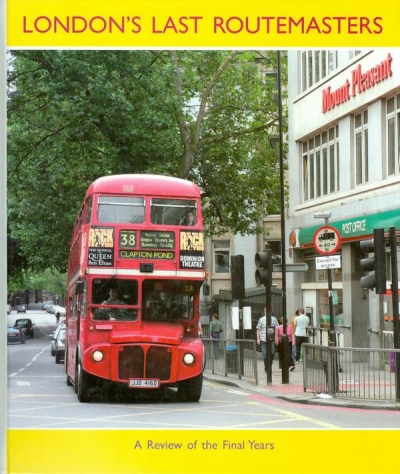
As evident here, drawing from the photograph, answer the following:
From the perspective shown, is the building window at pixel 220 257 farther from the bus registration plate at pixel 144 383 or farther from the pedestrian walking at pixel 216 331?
the bus registration plate at pixel 144 383

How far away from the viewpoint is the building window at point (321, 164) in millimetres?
8975

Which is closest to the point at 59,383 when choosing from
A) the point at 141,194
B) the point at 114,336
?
the point at 114,336

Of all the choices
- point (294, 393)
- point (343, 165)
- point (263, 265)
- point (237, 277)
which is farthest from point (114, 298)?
point (343, 165)

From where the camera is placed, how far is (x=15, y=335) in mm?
8523

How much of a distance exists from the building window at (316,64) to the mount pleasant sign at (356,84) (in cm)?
14

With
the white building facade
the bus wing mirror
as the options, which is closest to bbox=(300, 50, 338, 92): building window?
the white building facade

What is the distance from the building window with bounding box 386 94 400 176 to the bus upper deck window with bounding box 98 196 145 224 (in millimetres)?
1607

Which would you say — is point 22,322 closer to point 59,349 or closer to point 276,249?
point 59,349

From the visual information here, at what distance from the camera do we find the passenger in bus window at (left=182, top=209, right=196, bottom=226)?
28.9 feet

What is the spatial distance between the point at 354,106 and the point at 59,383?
263 centimetres

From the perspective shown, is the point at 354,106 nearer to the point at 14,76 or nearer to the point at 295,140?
the point at 295,140

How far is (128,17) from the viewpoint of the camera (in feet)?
27.8

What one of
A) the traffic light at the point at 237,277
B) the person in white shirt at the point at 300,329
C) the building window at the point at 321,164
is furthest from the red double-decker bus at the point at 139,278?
the person in white shirt at the point at 300,329

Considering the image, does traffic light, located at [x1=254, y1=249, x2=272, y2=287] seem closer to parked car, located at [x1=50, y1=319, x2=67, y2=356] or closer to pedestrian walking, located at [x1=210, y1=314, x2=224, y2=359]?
pedestrian walking, located at [x1=210, y1=314, x2=224, y2=359]
